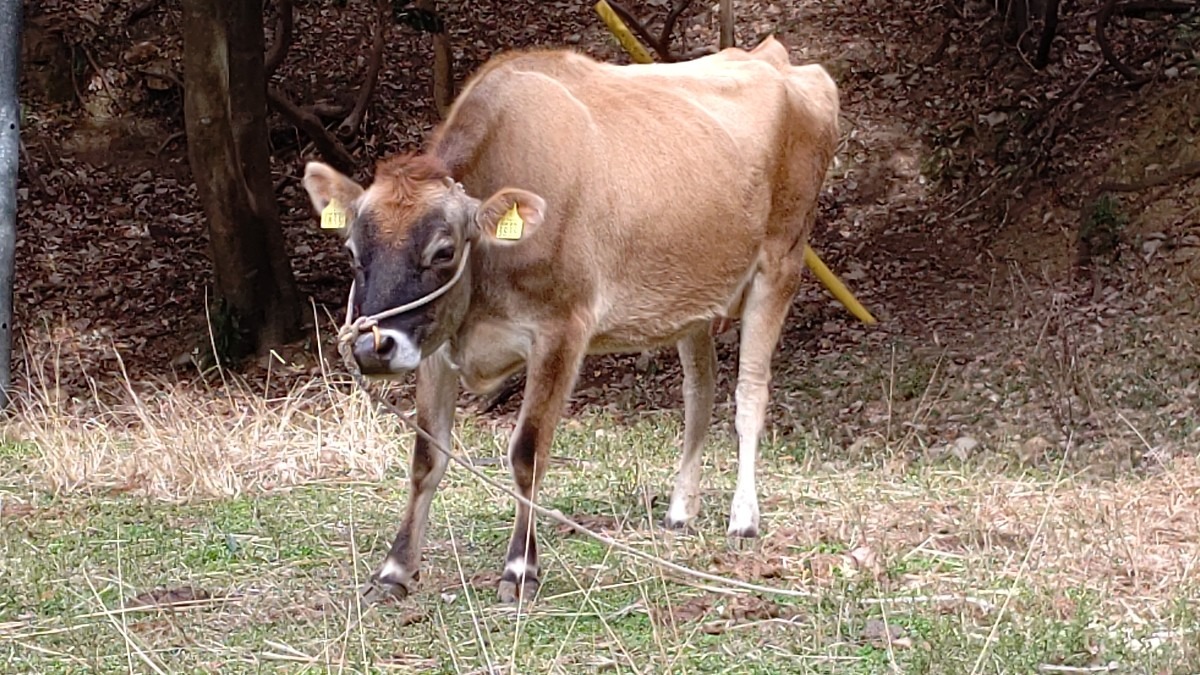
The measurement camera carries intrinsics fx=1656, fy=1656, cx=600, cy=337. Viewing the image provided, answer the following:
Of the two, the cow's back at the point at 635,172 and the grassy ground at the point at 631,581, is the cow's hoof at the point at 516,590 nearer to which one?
the grassy ground at the point at 631,581

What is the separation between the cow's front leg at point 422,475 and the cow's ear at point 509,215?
55 cm

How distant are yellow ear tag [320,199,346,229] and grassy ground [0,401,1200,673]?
1.16 m

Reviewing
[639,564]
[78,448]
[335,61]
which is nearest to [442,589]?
[639,564]

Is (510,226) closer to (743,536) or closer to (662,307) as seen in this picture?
(662,307)

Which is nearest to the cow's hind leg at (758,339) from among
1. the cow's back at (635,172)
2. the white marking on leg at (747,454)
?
the white marking on leg at (747,454)

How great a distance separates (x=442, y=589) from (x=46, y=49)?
1274 centimetres

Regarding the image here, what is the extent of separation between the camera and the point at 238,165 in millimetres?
12977

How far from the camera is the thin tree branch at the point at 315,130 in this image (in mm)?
14984

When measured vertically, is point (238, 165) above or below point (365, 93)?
above

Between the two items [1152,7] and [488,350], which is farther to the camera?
[1152,7]

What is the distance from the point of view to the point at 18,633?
548cm

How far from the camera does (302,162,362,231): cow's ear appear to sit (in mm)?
5977

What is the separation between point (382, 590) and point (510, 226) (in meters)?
1.38

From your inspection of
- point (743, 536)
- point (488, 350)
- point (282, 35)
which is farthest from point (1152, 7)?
point (488, 350)
